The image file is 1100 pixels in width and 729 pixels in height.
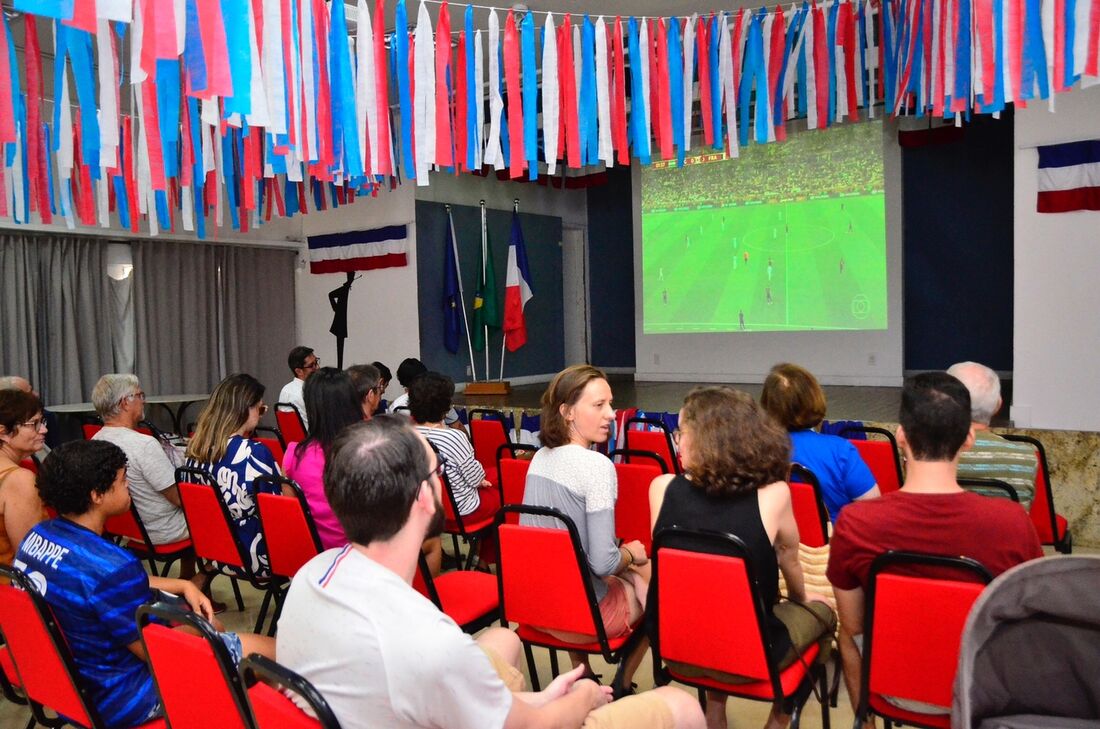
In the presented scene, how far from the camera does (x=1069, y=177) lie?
541 cm

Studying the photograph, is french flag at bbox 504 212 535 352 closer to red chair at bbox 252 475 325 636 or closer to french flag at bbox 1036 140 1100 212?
french flag at bbox 1036 140 1100 212

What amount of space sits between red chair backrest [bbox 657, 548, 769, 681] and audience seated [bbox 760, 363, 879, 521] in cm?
99

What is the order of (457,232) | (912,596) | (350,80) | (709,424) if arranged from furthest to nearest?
(457,232) < (350,80) < (709,424) < (912,596)

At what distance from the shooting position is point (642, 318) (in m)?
10.9

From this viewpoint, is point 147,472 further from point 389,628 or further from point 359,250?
point 359,250

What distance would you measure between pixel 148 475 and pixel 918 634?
314 centimetres

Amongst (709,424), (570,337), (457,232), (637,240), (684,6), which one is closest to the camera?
(709,424)

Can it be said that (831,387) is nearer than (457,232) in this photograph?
Yes

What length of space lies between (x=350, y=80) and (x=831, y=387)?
7407mm

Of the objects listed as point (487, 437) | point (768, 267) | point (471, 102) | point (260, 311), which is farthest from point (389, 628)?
point (260, 311)

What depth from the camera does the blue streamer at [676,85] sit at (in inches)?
170

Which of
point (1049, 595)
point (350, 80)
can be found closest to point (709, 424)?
point (1049, 595)

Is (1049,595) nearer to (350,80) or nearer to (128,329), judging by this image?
(350,80)

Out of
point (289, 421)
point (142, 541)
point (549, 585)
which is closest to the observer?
point (549, 585)
